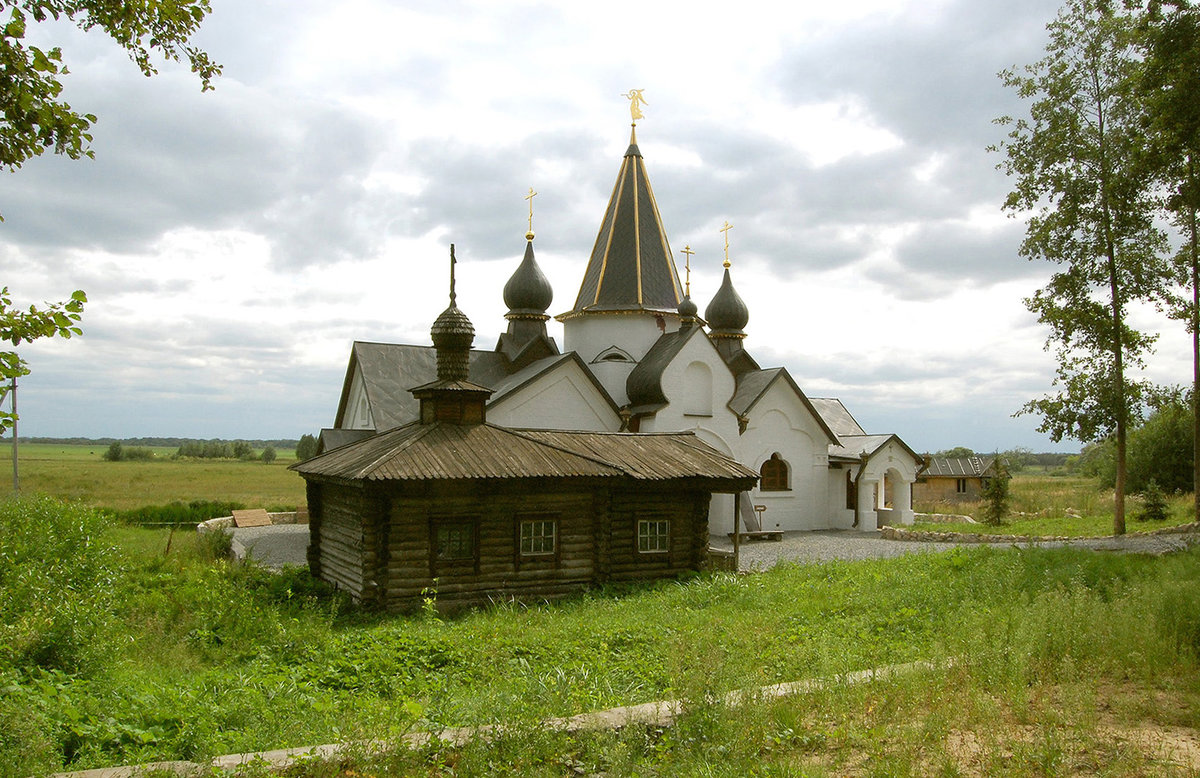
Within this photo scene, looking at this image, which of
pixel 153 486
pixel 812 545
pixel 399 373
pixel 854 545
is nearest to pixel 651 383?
pixel 812 545

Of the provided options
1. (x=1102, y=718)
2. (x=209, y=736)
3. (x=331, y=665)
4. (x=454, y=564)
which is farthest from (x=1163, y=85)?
(x=209, y=736)

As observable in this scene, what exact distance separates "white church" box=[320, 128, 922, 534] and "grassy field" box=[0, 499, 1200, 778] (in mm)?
10347

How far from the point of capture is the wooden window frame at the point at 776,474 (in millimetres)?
25312

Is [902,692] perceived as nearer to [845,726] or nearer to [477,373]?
[845,726]

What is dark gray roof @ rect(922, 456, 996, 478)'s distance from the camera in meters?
47.6

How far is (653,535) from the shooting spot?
49.8 ft

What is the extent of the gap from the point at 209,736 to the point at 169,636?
506 cm

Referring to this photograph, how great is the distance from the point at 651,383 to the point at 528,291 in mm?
4828

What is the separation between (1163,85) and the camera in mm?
12578

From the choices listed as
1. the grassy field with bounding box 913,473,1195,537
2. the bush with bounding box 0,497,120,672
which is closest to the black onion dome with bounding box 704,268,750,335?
the grassy field with bounding box 913,473,1195,537

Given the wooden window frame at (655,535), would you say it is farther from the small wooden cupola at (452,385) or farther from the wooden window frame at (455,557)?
the small wooden cupola at (452,385)

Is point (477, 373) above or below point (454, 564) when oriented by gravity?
above

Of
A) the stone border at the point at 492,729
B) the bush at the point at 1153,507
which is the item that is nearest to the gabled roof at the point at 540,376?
the stone border at the point at 492,729

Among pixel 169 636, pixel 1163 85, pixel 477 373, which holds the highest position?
pixel 1163 85
